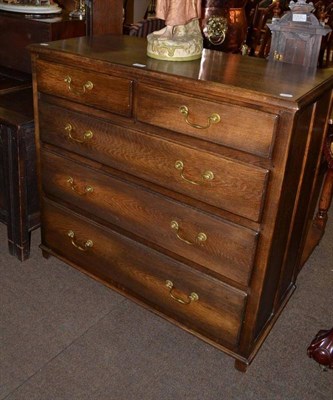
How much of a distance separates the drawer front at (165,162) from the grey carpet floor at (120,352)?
24.2 inches

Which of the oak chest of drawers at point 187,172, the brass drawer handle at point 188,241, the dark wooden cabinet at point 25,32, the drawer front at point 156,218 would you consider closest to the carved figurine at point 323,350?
the oak chest of drawers at point 187,172

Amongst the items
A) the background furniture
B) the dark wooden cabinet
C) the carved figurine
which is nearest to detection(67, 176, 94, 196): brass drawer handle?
the background furniture

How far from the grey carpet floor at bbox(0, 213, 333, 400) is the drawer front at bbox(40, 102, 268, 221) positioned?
24.2 inches

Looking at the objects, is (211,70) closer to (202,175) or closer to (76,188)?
(202,175)

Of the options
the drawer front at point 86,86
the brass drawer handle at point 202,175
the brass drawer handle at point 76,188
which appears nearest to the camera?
the brass drawer handle at point 202,175

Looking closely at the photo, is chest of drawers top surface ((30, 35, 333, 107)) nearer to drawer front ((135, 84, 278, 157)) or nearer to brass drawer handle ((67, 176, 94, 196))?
drawer front ((135, 84, 278, 157))

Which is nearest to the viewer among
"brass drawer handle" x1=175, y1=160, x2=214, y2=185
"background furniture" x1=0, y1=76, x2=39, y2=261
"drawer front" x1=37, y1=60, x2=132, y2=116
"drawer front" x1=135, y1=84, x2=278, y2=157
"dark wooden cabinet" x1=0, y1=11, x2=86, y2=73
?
"drawer front" x1=135, y1=84, x2=278, y2=157

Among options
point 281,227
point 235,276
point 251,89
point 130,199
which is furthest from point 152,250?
point 251,89

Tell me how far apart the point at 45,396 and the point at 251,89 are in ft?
3.75

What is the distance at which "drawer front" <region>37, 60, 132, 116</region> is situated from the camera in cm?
150

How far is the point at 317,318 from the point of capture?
1910mm

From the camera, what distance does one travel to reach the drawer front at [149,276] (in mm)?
1557

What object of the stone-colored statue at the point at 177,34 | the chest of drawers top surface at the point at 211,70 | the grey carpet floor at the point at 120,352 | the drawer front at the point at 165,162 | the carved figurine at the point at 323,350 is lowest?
the grey carpet floor at the point at 120,352

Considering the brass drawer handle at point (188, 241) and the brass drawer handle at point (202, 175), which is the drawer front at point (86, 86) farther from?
the brass drawer handle at point (188, 241)
